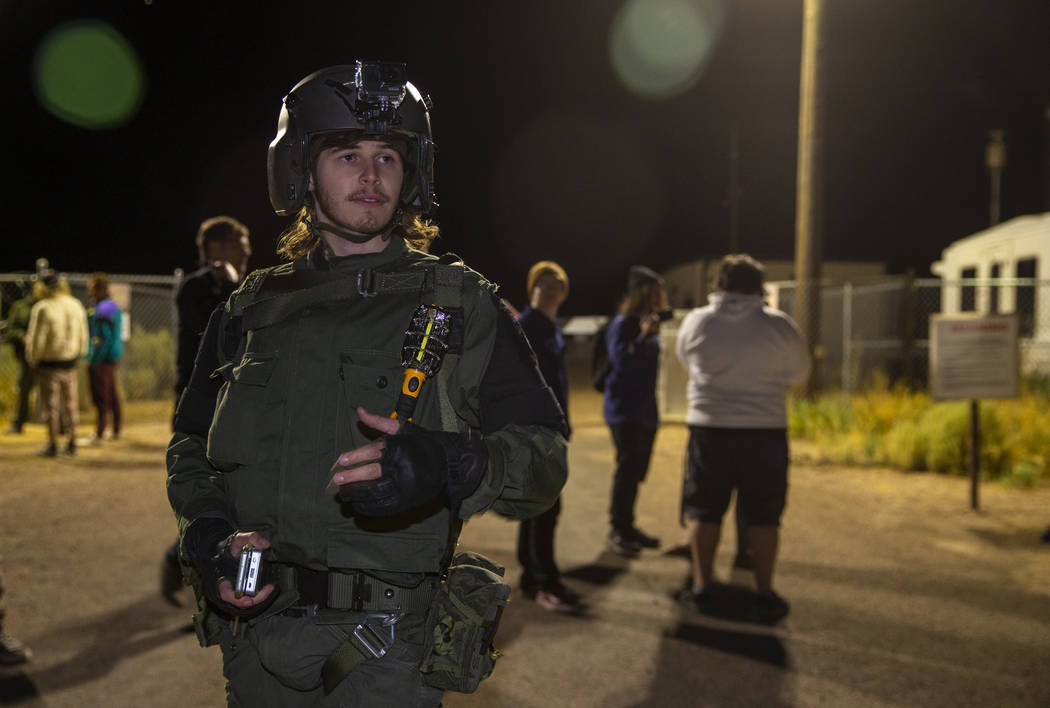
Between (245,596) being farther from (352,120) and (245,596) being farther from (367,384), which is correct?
(352,120)

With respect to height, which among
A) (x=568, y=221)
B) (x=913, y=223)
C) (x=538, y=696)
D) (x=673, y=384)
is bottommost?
(x=538, y=696)

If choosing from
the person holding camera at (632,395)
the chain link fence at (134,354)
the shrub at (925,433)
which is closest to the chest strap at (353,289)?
the person holding camera at (632,395)

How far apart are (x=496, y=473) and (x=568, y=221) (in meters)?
75.7

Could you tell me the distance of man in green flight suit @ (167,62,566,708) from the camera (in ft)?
5.93

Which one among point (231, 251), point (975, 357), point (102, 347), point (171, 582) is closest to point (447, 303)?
point (231, 251)

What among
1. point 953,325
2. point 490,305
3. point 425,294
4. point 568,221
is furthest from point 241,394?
point 568,221

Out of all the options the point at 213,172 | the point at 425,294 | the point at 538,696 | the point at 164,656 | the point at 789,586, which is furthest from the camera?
the point at 213,172

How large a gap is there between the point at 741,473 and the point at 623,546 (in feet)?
5.22

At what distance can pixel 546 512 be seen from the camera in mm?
5062

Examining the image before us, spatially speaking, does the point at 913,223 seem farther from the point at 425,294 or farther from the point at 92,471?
the point at 425,294

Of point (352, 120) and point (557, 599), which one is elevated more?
point (352, 120)

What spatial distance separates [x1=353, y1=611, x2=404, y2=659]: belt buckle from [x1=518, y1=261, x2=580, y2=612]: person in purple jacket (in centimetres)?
318

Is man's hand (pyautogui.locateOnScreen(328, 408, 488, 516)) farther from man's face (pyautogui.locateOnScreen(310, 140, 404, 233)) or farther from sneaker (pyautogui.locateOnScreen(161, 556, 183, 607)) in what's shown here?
sneaker (pyautogui.locateOnScreen(161, 556, 183, 607))

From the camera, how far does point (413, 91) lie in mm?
2211
